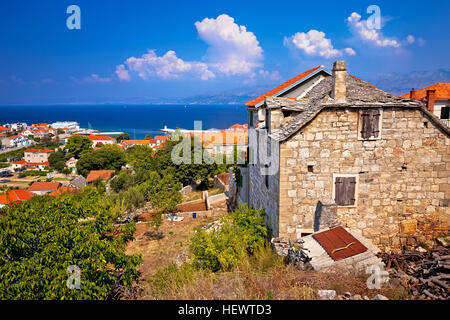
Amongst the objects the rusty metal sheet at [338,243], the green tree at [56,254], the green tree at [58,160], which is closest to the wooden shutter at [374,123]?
the rusty metal sheet at [338,243]

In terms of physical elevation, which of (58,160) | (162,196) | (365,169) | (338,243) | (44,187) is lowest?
(44,187)

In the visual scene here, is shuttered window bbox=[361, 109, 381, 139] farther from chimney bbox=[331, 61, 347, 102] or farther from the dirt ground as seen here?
the dirt ground

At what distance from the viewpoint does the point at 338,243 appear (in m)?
8.91

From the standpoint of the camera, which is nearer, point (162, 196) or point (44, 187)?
point (162, 196)

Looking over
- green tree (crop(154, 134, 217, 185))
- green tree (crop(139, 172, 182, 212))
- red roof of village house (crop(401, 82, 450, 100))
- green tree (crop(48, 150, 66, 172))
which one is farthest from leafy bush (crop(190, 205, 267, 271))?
green tree (crop(48, 150, 66, 172))

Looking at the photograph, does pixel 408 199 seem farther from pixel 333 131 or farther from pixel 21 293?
pixel 21 293

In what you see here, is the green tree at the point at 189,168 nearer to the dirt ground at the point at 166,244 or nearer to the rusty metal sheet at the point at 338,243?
the dirt ground at the point at 166,244

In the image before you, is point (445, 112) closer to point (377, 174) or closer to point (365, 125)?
point (377, 174)

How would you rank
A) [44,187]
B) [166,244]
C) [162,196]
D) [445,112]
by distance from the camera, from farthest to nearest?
[44,187], [162,196], [445,112], [166,244]

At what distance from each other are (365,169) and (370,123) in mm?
1762

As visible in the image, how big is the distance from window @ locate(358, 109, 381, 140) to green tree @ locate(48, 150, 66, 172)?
3559 inches

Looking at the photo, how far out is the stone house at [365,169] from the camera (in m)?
10.4

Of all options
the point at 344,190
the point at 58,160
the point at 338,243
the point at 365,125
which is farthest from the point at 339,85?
the point at 58,160
